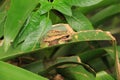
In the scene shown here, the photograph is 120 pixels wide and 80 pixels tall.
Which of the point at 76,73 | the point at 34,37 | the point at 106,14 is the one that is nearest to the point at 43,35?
the point at 34,37

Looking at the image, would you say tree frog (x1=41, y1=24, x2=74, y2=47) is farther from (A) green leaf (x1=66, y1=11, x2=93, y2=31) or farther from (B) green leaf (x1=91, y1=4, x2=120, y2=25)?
(B) green leaf (x1=91, y1=4, x2=120, y2=25)

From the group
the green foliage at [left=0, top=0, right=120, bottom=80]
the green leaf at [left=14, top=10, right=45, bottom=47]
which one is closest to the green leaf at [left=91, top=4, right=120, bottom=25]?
the green foliage at [left=0, top=0, right=120, bottom=80]

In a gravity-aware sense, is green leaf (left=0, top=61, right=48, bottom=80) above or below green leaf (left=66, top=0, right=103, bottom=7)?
below

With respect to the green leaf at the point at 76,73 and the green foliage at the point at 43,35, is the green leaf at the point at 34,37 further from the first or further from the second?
the green leaf at the point at 76,73

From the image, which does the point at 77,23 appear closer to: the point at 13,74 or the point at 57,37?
the point at 57,37

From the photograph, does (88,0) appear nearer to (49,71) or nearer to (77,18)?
(77,18)

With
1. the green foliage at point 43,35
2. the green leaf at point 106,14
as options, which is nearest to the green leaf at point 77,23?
the green foliage at point 43,35
